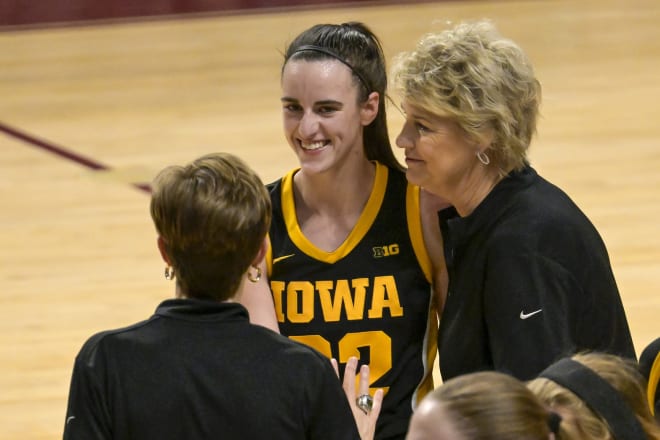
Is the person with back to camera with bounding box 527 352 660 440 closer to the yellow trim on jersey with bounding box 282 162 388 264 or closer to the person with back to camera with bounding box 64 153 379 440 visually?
the person with back to camera with bounding box 64 153 379 440

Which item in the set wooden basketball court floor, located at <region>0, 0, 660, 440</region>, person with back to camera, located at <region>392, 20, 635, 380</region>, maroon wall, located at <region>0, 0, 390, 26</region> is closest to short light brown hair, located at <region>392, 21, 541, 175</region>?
person with back to camera, located at <region>392, 20, 635, 380</region>

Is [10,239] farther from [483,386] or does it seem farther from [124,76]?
[483,386]

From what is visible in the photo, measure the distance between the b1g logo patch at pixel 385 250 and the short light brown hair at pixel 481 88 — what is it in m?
0.36

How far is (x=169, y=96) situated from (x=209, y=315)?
19.2 ft

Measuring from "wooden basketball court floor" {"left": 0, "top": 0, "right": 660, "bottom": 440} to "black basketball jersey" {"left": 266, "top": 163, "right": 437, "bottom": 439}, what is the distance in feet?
5.35

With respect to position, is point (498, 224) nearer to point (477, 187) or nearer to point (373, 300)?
point (477, 187)

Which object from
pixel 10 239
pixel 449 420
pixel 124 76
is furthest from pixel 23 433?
pixel 124 76

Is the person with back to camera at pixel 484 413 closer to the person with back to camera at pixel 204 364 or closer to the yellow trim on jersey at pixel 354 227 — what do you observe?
the person with back to camera at pixel 204 364

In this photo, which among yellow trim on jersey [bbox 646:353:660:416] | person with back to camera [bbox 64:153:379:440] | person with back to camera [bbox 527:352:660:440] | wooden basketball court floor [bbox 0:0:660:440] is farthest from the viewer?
wooden basketball court floor [bbox 0:0:660:440]

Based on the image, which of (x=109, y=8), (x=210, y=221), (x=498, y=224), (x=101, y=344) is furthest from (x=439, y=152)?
(x=109, y=8)

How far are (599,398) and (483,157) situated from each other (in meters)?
0.95

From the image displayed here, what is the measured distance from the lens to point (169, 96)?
779 centimetres

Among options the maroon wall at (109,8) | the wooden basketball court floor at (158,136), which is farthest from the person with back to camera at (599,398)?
the maroon wall at (109,8)

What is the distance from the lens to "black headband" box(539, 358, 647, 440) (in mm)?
1772
